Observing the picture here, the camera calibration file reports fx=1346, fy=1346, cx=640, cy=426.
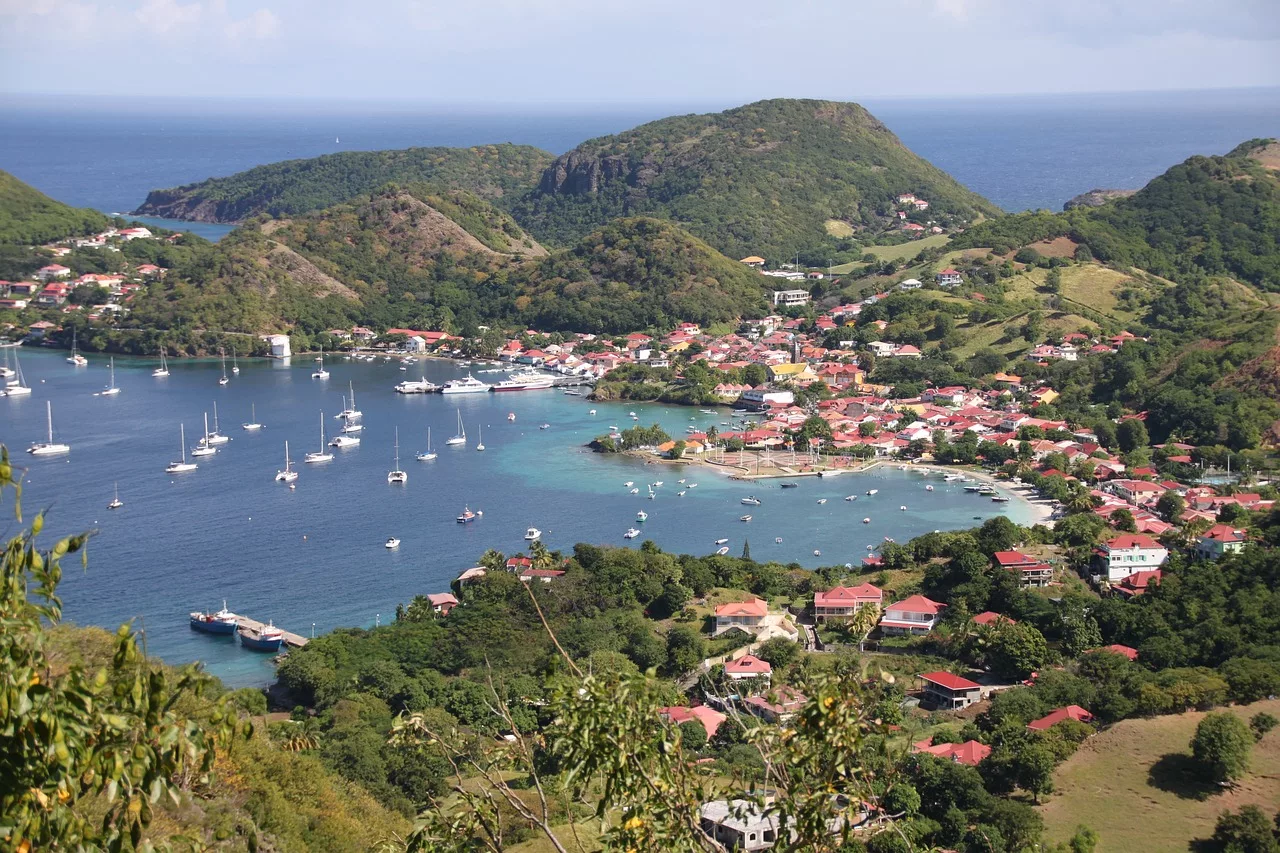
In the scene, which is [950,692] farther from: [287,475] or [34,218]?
[34,218]

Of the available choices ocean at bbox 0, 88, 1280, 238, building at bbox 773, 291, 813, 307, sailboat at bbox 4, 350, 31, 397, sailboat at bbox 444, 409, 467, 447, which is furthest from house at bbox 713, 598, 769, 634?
ocean at bbox 0, 88, 1280, 238

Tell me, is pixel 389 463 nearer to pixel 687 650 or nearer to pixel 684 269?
pixel 687 650

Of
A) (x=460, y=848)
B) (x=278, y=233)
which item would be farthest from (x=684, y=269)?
(x=460, y=848)

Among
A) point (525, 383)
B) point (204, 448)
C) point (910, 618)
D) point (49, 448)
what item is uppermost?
point (525, 383)

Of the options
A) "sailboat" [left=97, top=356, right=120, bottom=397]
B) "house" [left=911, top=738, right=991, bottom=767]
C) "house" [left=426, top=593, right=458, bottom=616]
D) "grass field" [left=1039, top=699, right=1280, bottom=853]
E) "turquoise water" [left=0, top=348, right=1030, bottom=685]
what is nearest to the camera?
"grass field" [left=1039, top=699, right=1280, bottom=853]

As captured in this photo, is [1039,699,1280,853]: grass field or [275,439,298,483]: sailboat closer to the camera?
[1039,699,1280,853]: grass field

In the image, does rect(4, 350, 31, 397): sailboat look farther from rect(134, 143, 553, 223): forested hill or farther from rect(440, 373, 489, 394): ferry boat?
rect(134, 143, 553, 223): forested hill

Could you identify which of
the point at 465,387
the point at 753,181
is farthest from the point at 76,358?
the point at 753,181
